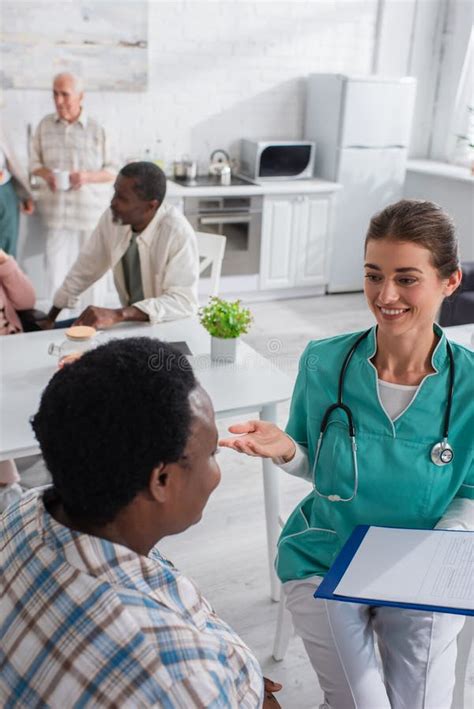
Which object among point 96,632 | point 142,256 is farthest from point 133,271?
point 96,632

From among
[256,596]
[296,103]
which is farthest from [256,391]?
[296,103]

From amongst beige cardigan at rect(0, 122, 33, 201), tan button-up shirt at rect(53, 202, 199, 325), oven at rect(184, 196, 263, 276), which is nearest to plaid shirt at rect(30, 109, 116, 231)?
beige cardigan at rect(0, 122, 33, 201)

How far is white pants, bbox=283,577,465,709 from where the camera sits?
1.48m

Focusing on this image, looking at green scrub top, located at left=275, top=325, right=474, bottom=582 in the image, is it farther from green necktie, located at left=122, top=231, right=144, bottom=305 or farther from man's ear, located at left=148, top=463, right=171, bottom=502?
green necktie, located at left=122, top=231, right=144, bottom=305

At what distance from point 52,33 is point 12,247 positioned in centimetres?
138

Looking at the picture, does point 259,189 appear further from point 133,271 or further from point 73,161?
point 133,271

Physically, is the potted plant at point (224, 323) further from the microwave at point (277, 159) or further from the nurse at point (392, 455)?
the microwave at point (277, 159)

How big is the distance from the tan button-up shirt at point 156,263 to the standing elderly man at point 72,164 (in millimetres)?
1369

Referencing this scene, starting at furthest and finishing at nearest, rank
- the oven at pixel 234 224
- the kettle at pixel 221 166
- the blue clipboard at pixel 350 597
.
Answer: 1. the kettle at pixel 221 166
2. the oven at pixel 234 224
3. the blue clipboard at pixel 350 597

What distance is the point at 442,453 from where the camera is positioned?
1514mm

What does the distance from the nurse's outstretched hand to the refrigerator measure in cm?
404

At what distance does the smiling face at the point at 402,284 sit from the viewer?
1531 mm

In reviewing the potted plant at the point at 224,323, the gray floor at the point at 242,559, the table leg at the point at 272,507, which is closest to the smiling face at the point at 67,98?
the gray floor at the point at 242,559

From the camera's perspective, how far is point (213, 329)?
232 cm
